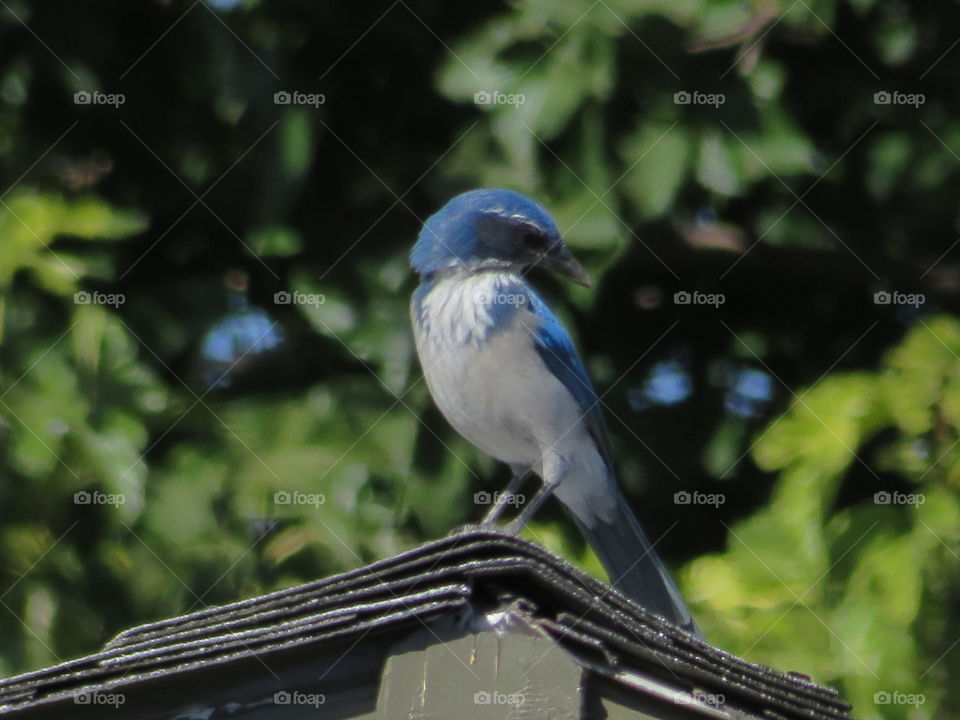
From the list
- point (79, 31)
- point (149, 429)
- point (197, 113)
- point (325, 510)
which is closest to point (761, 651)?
point (325, 510)

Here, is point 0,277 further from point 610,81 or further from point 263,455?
point 610,81

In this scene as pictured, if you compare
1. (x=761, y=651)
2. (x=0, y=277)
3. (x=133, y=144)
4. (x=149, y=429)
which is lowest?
(x=761, y=651)

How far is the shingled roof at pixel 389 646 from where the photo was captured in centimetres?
196

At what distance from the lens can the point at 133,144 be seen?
4.70 meters

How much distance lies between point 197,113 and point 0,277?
3.15 ft

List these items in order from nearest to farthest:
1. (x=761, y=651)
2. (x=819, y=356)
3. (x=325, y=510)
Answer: (x=761, y=651) → (x=325, y=510) → (x=819, y=356)
